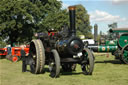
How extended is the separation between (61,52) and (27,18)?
18270mm

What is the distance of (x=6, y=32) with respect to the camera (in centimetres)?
2664

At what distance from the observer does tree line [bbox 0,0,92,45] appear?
24781mm

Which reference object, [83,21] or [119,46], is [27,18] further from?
[83,21]

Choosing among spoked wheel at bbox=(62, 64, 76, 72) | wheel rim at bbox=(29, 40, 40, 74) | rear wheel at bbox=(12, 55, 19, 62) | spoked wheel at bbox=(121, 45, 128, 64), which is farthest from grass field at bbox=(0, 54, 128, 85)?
rear wheel at bbox=(12, 55, 19, 62)

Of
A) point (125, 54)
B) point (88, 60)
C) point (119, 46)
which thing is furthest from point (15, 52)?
point (88, 60)

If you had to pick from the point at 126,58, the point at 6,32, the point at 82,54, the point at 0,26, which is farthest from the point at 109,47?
the point at 6,32

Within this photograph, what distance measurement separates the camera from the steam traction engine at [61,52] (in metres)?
8.37

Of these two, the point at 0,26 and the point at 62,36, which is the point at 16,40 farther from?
the point at 62,36

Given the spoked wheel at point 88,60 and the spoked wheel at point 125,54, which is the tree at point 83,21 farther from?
the spoked wheel at point 88,60

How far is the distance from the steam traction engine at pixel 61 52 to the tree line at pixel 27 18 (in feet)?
50.5

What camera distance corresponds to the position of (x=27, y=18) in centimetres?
2617

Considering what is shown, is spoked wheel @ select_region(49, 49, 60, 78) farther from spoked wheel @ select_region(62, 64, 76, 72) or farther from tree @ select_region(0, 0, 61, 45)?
tree @ select_region(0, 0, 61, 45)

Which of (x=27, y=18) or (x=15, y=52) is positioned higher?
(x=27, y=18)

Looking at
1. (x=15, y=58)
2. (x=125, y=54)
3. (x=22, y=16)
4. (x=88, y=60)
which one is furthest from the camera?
(x=22, y=16)
